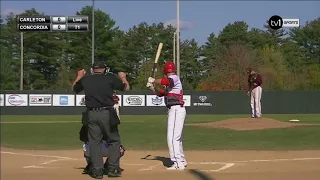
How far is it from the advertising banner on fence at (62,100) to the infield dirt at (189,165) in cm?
2499

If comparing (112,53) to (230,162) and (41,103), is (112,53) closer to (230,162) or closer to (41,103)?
(41,103)

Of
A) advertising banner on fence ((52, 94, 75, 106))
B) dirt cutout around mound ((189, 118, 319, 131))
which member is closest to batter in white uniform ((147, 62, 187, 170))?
dirt cutout around mound ((189, 118, 319, 131))

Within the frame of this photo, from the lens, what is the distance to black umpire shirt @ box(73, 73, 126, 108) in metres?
8.15

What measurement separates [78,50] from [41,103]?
28.9 metres

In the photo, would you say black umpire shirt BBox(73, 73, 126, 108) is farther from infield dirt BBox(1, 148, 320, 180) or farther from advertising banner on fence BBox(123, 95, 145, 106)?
advertising banner on fence BBox(123, 95, 145, 106)

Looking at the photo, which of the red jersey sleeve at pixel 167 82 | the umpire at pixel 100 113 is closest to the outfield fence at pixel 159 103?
the red jersey sleeve at pixel 167 82

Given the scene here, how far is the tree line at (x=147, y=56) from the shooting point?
63.2 meters

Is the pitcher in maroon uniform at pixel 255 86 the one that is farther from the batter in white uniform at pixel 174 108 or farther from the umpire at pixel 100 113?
the umpire at pixel 100 113

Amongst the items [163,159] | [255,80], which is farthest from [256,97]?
[163,159]

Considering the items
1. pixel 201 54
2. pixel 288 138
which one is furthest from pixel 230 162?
pixel 201 54

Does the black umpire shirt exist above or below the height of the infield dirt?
above

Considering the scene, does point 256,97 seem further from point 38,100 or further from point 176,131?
point 38,100

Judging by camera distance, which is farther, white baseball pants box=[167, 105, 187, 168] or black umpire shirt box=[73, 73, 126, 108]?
white baseball pants box=[167, 105, 187, 168]

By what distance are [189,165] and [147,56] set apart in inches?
2620
